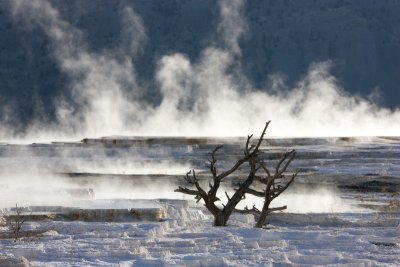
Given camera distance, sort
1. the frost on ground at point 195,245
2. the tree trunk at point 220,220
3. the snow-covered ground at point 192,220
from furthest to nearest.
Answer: the tree trunk at point 220,220, the snow-covered ground at point 192,220, the frost on ground at point 195,245

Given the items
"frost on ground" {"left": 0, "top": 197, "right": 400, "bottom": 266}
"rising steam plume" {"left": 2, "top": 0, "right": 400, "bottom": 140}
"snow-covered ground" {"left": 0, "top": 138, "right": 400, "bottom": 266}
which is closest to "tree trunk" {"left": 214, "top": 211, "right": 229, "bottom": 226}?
"frost on ground" {"left": 0, "top": 197, "right": 400, "bottom": 266}

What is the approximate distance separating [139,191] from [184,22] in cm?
6180

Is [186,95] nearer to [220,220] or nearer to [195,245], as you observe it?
[220,220]

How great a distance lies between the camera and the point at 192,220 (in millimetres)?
12484

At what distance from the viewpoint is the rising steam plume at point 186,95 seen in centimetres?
6504

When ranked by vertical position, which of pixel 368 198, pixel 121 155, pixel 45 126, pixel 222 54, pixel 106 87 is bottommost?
pixel 368 198

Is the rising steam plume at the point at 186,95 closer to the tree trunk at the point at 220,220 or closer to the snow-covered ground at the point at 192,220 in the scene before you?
the snow-covered ground at the point at 192,220

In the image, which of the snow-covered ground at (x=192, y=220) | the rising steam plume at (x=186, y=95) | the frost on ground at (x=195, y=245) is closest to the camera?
the frost on ground at (x=195, y=245)

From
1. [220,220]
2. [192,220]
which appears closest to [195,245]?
[220,220]

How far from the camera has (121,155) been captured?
31406 mm

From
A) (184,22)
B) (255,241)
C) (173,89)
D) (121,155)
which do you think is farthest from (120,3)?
(255,241)

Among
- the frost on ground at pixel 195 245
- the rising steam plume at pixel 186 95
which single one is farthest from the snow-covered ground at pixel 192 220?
the rising steam plume at pixel 186 95

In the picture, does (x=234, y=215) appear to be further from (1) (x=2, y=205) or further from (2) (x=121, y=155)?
(2) (x=121, y=155)

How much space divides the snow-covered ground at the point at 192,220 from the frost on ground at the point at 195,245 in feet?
0.03
